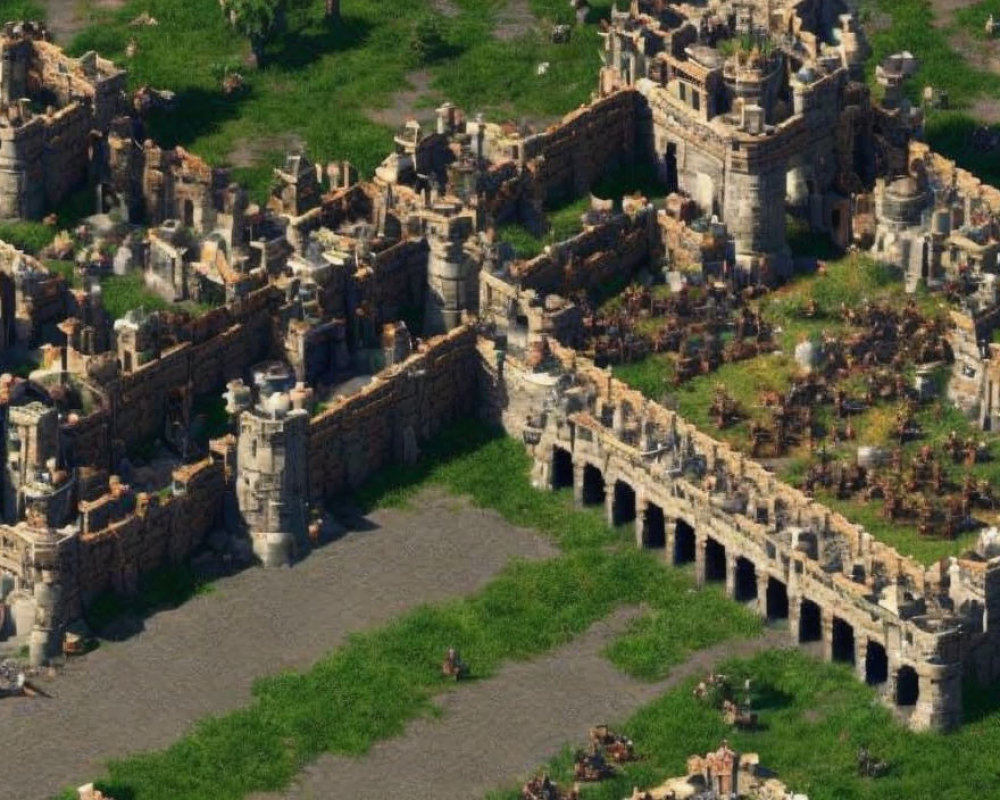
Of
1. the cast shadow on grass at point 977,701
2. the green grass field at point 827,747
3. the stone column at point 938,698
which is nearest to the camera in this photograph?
the green grass field at point 827,747

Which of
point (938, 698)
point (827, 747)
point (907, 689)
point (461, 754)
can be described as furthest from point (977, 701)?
point (461, 754)

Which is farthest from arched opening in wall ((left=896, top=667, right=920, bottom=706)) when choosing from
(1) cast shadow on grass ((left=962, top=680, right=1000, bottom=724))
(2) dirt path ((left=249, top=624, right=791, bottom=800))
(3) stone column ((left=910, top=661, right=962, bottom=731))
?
(2) dirt path ((left=249, top=624, right=791, bottom=800))

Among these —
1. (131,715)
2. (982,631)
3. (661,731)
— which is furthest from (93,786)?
(982,631)

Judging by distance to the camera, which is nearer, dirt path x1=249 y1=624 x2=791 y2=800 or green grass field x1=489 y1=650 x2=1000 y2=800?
green grass field x1=489 y1=650 x2=1000 y2=800

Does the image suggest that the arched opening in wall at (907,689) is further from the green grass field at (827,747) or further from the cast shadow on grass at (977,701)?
the cast shadow on grass at (977,701)

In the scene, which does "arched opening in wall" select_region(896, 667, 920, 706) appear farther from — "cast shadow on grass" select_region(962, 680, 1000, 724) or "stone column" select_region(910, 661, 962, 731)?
"cast shadow on grass" select_region(962, 680, 1000, 724)

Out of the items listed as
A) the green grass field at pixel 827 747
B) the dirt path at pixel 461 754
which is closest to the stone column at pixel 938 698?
the green grass field at pixel 827 747

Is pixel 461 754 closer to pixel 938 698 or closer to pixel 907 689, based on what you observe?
pixel 907 689

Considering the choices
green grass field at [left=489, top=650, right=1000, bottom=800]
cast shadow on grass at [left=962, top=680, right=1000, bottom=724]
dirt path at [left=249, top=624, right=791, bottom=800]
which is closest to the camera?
green grass field at [left=489, top=650, right=1000, bottom=800]
